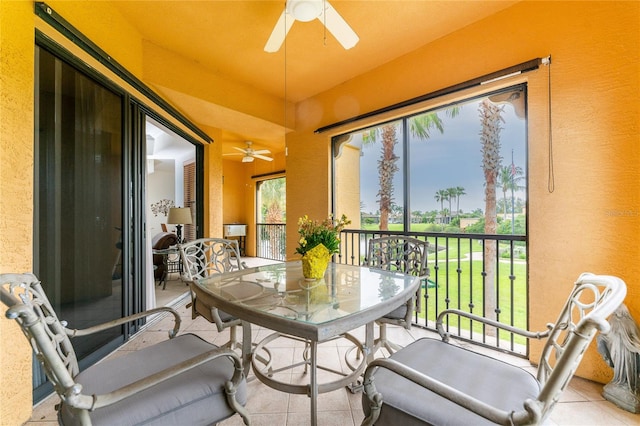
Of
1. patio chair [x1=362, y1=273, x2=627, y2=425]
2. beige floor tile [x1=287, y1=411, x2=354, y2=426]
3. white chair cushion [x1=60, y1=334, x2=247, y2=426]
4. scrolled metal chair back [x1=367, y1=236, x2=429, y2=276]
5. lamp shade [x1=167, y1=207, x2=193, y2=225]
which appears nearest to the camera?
patio chair [x1=362, y1=273, x2=627, y2=425]

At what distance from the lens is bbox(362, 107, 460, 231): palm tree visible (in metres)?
2.99

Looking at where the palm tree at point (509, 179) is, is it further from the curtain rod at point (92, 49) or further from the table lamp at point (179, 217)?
the table lamp at point (179, 217)

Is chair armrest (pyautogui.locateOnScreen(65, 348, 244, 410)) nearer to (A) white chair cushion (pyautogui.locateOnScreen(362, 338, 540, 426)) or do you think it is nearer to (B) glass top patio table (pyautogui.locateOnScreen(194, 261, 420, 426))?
(B) glass top patio table (pyautogui.locateOnScreen(194, 261, 420, 426))

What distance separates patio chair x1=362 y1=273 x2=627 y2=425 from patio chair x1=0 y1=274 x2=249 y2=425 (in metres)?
0.56

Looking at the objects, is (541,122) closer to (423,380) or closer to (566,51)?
(566,51)

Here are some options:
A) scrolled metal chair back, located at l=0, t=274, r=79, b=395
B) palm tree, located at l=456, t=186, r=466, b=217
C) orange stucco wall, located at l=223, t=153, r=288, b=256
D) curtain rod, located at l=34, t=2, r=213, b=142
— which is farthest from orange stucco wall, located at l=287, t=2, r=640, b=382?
orange stucco wall, located at l=223, t=153, r=288, b=256

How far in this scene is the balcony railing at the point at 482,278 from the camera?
7.56 feet

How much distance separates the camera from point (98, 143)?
2164 mm

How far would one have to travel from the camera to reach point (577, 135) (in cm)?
184

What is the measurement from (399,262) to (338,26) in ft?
6.18

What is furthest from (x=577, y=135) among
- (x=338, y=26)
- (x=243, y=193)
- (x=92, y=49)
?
(x=243, y=193)

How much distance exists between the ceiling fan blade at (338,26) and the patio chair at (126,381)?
1.99m

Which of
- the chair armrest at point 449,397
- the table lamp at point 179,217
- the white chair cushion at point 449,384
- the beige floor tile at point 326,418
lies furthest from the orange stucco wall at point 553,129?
the table lamp at point 179,217

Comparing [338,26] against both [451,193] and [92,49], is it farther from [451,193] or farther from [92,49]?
[451,193]
